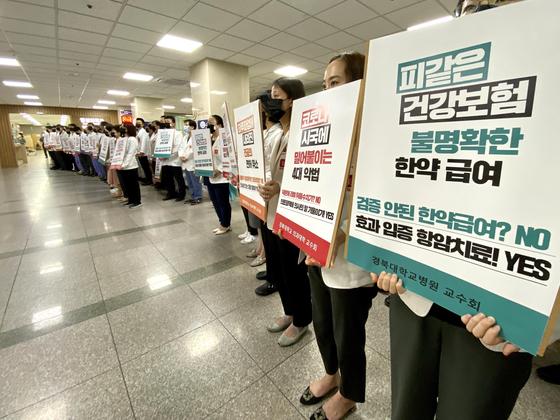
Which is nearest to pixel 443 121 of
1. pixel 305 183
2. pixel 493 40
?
pixel 493 40

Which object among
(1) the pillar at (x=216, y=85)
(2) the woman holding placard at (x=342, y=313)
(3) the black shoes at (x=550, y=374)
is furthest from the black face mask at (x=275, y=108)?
(1) the pillar at (x=216, y=85)

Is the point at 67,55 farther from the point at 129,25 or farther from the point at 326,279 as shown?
the point at 326,279

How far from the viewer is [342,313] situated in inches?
39.3

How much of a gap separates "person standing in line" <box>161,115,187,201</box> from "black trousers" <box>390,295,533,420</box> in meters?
5.29

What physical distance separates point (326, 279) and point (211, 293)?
146 cm

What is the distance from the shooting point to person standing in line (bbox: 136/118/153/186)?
5.97 meters

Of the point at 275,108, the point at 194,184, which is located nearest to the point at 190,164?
the point at 194,184

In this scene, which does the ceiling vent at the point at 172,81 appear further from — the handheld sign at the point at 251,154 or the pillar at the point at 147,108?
the handheld sign at the point at 251,154

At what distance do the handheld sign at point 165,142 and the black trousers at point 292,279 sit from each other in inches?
174

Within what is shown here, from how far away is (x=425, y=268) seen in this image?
613 mm

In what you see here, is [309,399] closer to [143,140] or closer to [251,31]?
[251,31]

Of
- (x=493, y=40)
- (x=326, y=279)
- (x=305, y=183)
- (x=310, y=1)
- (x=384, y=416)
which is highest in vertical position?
(x=310, y=1)

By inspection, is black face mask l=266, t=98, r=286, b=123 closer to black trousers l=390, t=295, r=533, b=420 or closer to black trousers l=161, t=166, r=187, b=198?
black trousers l=390, t=295, r=533, b=420

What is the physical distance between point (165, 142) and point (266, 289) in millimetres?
4327
